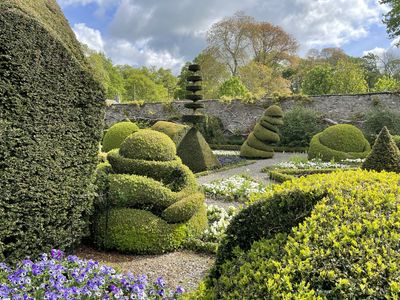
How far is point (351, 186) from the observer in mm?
2730

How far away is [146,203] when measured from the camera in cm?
511

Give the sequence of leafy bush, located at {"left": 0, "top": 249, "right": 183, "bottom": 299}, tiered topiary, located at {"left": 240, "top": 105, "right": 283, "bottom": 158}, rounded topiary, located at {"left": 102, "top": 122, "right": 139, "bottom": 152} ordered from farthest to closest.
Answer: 1. tiered topiary, located at {"left": 240, "top": 105, "right": 283, "bottom": 158}
2. rounded topiary, located at {"left": 102, "top": 122, "right": 139, "bottom": 152}
3. leafy bush, located at {"left": 0, "top": 249, "right": 183, "bottom": 299}

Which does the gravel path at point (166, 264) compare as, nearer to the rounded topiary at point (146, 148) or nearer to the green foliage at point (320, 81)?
the rounded topiary at point (146, 148)

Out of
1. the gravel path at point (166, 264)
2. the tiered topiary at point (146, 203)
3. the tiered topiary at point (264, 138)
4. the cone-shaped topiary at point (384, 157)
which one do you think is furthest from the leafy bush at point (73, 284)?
the tiered topiary at point (264, 138)

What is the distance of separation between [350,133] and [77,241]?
1254 centimetres

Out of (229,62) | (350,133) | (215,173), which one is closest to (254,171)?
(215,173)

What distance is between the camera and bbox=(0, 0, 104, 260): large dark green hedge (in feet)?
11.8

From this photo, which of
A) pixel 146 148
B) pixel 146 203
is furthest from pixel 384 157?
pixel 146 203

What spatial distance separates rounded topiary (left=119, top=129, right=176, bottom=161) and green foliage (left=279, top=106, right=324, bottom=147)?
1481 cm

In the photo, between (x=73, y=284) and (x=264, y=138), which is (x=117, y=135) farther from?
(x=73, y=284)

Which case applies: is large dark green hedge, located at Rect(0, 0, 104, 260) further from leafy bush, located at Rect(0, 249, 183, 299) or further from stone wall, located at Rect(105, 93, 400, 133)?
stone wall, located at Rect(105, 93, 400, 133)

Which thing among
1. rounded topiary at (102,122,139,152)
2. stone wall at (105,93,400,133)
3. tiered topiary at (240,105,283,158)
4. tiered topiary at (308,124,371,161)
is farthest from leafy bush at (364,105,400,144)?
rounded topiary at (102,122,139,152)

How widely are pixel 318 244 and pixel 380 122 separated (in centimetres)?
1790

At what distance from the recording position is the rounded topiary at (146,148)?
550 centimetres
